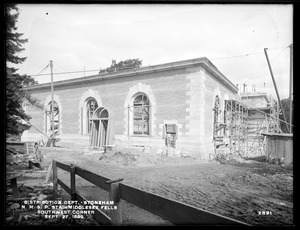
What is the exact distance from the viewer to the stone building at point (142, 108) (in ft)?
25.2

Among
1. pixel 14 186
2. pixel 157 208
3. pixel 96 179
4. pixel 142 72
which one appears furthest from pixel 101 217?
pixel 142 72

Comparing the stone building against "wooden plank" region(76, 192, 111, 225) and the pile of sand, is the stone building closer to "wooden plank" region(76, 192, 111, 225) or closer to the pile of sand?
the pile of sand

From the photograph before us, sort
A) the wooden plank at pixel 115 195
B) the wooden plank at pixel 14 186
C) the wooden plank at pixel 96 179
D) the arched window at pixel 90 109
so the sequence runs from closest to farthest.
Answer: the wooden plank at pixel 115 195, the wooden plank at pixel 96 179, the wooden plank at pixel 14 186, the arched window at pixel 90 109

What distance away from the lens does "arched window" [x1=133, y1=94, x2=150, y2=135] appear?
9012 mm

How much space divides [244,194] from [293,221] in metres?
1.25

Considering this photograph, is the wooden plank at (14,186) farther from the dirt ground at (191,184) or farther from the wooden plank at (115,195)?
the wooden plank at (115,195)

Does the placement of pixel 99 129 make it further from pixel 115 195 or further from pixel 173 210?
pixel 173 210

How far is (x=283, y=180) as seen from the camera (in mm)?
4891

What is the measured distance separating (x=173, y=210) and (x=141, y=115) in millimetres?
8191

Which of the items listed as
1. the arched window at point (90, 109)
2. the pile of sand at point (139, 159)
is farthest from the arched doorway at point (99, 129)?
the pile of sand at point (139, 159)

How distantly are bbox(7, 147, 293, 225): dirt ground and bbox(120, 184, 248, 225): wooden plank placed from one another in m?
0.98

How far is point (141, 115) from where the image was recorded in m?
9.91

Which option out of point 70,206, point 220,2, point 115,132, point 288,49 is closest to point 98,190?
point 70,206

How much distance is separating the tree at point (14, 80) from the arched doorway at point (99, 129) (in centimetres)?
633
